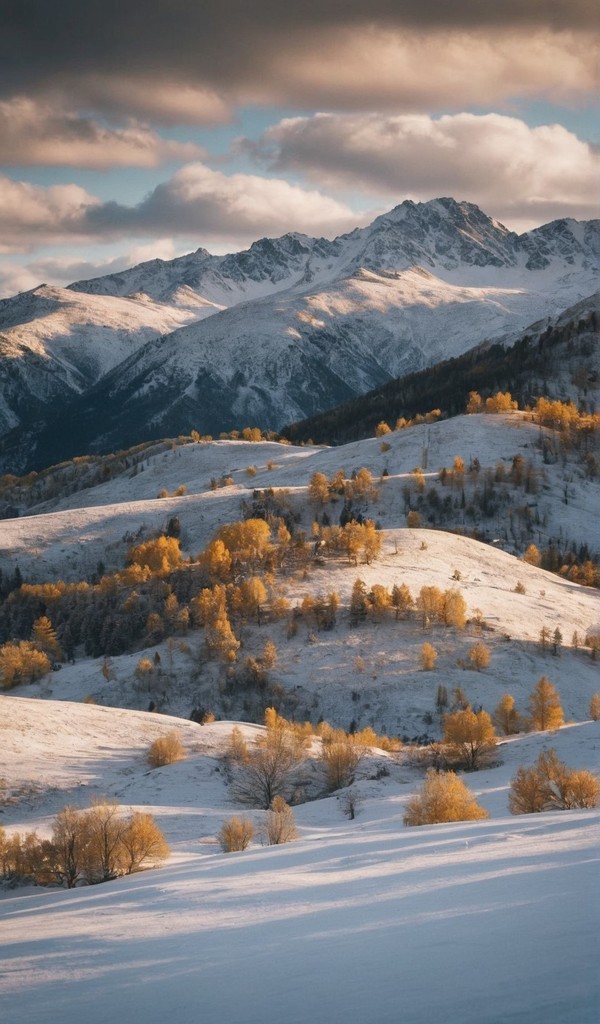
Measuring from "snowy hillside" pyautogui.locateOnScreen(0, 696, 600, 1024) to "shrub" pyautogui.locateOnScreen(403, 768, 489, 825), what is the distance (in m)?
8.57

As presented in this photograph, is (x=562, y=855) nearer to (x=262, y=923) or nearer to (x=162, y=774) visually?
(x=262, y=923)

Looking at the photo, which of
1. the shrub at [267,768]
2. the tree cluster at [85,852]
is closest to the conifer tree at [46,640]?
the shrub at [267,768]

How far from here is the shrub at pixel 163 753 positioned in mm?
59656

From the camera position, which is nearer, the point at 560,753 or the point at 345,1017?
the point at 345,1017

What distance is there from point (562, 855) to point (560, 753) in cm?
4427

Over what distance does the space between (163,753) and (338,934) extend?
45.0 metres

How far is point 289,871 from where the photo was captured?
89.4ft

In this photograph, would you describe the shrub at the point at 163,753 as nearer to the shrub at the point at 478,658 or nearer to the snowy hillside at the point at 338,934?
the snowy hillside at the point at 338,934

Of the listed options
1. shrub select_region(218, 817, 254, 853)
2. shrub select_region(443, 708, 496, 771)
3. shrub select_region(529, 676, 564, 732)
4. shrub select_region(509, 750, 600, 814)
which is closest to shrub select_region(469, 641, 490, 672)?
shrub select_region(529, 676, 564, 732)

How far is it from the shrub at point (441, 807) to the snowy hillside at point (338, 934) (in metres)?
8.57

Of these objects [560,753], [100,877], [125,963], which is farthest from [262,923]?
[560,753]

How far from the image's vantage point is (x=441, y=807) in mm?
43375

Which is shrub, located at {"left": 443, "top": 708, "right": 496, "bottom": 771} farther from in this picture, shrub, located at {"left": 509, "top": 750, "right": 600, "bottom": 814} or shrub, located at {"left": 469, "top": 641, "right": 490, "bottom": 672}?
shrub, located at {"left": 469, "top": 641, "right": 490, "bottom": 672}

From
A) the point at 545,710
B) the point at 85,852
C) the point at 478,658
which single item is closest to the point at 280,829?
the point at 85,852
